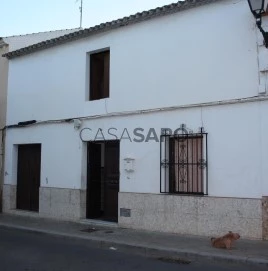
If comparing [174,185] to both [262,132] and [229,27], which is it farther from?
[229,27]

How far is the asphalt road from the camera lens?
717cm

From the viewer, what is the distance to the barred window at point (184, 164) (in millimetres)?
9625

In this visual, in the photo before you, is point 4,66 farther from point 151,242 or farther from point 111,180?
point 151,242

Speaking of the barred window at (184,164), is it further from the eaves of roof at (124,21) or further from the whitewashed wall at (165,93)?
the eaves of roof at (124,21)

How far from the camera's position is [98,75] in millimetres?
12266

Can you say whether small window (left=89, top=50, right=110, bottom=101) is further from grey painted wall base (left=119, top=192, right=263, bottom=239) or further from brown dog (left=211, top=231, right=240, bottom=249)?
brown dog (left=211, top=231, right=240, bottom=249)

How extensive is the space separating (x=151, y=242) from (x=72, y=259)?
184cm

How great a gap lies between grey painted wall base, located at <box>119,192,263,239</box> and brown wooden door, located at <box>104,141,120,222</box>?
0.62 metres

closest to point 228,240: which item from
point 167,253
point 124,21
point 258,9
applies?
point 167,253

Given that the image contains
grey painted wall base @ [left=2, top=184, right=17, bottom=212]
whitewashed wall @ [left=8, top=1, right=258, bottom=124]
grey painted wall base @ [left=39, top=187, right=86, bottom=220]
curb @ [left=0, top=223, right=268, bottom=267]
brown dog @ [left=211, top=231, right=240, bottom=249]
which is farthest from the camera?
grey painted wall base @ [left=2, top=184, right=17, bottom=212]

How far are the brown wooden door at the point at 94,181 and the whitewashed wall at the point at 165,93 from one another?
21cm

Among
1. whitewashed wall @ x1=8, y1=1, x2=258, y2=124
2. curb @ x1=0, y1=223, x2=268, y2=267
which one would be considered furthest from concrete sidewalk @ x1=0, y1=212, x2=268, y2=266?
whitewashed wall @ x1=8, y1=1, x2=258, y2=124

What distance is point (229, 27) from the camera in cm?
930

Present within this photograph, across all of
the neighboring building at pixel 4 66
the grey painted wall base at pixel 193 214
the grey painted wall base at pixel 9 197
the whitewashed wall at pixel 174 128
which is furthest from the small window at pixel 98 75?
the grey painted wall base at pixel 9 197
